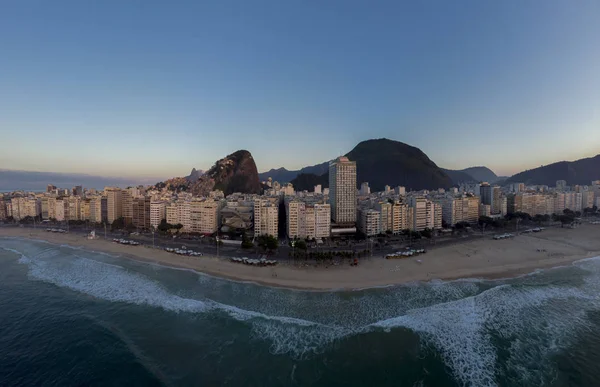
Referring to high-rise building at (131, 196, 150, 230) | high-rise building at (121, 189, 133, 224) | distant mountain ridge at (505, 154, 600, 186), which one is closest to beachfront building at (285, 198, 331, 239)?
high-rise building at (131, 196, 150, 230)

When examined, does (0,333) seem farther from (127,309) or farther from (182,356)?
(182,356)

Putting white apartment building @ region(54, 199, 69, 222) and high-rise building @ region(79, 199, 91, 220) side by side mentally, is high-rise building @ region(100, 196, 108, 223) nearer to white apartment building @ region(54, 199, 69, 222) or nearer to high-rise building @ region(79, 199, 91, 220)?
high-rise building @ region(79, 199, 91, 220)

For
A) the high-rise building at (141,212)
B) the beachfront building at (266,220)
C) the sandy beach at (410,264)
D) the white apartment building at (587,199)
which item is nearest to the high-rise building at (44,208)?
the high-rise building at (141,212)

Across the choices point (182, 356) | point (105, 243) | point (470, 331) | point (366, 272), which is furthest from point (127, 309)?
point (105, 243)

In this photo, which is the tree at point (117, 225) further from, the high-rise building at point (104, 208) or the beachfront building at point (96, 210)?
the beachfront building at point (96, 210)

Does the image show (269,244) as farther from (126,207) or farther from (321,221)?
(126,207)
